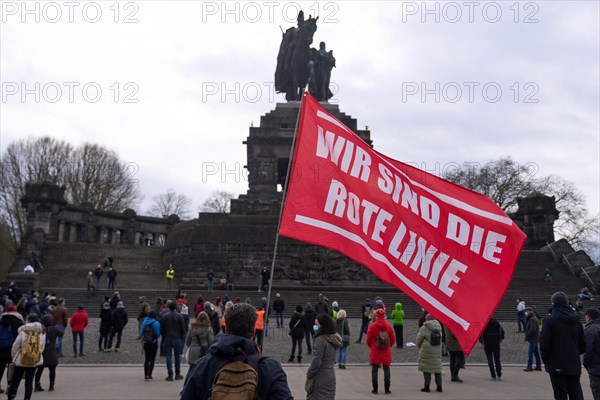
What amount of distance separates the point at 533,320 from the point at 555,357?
6801 millimetres

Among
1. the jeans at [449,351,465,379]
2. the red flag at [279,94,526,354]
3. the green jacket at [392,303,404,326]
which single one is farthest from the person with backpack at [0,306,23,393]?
the green jacket at [392,303,404,326]

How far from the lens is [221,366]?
126 inches

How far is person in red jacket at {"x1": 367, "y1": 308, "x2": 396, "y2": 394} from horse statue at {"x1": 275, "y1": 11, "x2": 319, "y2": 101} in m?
32.9

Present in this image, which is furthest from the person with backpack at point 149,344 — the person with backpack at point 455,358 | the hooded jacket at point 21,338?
the person with backpack at point 455,358

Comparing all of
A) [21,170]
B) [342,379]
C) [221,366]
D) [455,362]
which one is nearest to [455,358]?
[455,362]

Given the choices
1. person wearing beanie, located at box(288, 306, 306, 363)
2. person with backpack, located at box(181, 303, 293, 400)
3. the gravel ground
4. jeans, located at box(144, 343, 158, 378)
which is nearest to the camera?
person with backpack, located at box(181, 303, 293, 400)

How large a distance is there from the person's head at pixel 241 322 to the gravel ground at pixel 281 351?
11.1 m

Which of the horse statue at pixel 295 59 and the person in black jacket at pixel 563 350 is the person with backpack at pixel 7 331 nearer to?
the person in black jacket at pixel 563 350

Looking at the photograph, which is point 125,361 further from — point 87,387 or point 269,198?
point 269,198

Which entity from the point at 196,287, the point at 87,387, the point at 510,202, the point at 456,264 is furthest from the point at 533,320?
the point at 510,202

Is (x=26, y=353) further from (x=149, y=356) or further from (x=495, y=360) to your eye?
(x=495, y=360)

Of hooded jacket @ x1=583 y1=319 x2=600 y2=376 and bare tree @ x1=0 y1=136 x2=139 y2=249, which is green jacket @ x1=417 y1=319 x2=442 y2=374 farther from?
bare tree @ x1=0 y1=136 x2=139 y2=249

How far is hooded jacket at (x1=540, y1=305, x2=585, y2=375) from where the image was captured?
6691 millimetres

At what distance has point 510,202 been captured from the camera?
2414 inches
